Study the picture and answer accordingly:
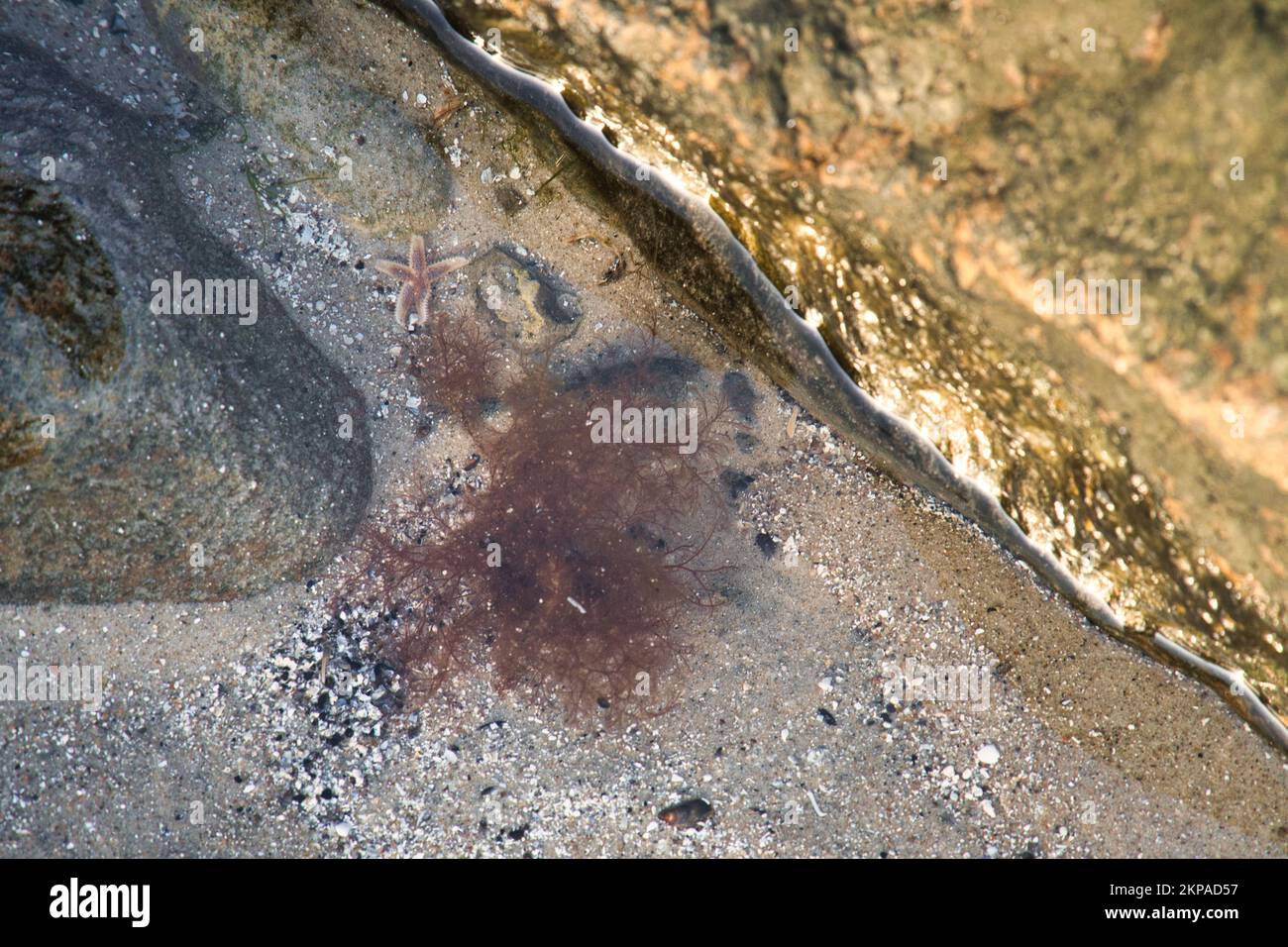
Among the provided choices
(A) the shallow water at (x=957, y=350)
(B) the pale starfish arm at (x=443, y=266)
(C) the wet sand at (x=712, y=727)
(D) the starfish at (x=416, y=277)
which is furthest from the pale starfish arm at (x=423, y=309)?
(A) the shallow water at (x=957, y=350)

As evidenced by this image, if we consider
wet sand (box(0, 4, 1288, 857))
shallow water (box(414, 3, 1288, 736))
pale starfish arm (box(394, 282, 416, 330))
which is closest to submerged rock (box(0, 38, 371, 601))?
wet sand (box(0, 4, 1288, 857))

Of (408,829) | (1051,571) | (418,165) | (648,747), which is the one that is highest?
(418,165)

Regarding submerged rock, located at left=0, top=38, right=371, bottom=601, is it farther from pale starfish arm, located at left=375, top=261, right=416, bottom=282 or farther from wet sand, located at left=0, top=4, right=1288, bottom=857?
pale starfish arm, located at left=375, top=261, right=416, bottom=282

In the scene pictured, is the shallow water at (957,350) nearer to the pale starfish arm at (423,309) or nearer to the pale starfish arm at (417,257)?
the pale starfish arm at (417,257)

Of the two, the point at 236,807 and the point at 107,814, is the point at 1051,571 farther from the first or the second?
the point at 107,814

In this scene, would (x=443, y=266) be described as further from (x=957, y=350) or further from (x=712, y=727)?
(x=712, y=727)

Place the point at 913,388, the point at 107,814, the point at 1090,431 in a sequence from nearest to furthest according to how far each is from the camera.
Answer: the point at 1090,431
the point at 913,388
the point at 107,814

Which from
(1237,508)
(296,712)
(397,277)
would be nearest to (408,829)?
(296,712)
